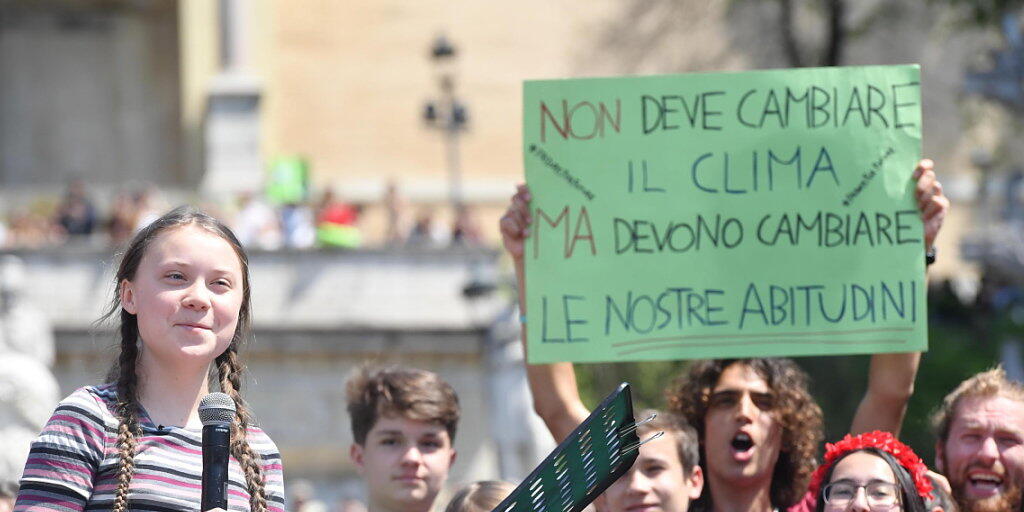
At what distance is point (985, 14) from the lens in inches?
958

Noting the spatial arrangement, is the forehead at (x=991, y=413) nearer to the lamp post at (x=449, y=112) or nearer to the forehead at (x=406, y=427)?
the forehead at (x=406, y=427)

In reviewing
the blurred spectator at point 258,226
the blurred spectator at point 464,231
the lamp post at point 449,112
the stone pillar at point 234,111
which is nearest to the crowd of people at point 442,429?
the blurred spectator at point 258,226

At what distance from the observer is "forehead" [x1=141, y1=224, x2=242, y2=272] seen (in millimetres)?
4676

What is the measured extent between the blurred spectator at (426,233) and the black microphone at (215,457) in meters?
18.2

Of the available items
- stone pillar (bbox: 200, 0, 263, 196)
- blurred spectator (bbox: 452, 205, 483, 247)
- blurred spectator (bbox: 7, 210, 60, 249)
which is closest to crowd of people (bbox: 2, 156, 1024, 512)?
blurred spectator (bbox: 7, 210, 60, 249)

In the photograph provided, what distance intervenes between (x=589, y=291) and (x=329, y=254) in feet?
51.0

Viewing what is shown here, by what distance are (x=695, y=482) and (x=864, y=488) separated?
0.77 m

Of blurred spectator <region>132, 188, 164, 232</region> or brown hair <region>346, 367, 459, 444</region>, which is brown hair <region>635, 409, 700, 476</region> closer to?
brown hair <region>346, 367, 459, 444</region>

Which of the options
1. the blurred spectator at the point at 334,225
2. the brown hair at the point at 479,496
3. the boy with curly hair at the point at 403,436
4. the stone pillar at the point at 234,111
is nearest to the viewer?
the brown hair at the point at 479,496

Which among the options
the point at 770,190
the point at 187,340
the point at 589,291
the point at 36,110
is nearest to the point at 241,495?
the point at 187,340

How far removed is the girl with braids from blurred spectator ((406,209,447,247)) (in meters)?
17.8

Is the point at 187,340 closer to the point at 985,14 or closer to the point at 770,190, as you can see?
the point at 770,190

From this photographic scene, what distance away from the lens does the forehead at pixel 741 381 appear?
6.51m

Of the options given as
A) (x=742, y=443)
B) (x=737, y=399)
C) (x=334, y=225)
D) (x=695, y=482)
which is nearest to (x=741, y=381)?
(x=737, y=399)
